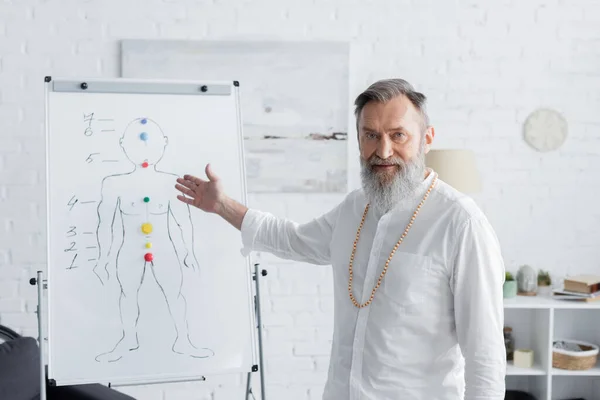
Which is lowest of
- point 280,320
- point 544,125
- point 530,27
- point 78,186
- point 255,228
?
point 280,320

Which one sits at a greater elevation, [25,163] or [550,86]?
[550,86]

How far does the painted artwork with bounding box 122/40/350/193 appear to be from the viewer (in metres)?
3.08

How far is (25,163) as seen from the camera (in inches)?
119

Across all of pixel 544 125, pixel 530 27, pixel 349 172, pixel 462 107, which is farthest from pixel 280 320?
pixel 530 27

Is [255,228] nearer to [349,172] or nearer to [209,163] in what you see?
[209,163]

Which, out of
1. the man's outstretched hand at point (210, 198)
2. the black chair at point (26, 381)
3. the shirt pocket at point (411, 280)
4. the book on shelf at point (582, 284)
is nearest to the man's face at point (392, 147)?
the shirt pocket at point (411, 280)

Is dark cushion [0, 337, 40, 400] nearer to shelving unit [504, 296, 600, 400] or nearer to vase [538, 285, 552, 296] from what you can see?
shelving unit [504, 296, 600, 400]

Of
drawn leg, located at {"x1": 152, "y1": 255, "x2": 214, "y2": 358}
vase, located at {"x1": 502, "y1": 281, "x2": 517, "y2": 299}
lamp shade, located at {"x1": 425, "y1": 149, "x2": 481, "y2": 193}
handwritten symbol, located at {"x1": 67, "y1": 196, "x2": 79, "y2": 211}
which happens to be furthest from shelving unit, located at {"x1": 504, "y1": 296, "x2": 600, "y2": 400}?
handwritten symbol, located at {"x1": 67, "y1": 196, "x2": 79, "y2": 211}

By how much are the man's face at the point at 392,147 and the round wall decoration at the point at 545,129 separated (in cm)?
163

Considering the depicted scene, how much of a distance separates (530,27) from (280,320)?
182 cm

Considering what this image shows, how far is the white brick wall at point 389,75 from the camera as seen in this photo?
3.02 m

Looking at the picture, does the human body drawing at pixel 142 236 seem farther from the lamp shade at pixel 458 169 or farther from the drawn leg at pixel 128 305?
the lamp shade at pixel 458 169

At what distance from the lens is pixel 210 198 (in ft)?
7.23

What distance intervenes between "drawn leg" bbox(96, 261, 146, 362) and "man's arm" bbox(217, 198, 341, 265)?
0.33m
